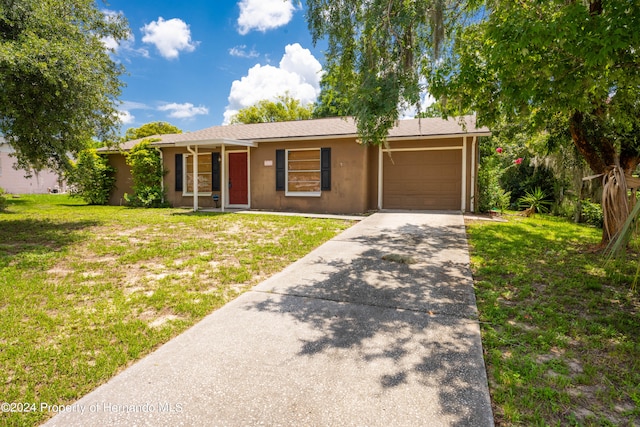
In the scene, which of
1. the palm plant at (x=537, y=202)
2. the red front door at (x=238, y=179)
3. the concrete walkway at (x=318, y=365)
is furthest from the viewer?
the red front door at (x=238, y=179)

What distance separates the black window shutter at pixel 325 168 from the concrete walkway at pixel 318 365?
25.6 ft

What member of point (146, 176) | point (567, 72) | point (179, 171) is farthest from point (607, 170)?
point (146, 176)

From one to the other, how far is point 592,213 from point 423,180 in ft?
16.6

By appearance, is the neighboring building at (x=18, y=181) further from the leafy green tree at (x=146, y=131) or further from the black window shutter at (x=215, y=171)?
the black window shutter at (x=215, y=171)

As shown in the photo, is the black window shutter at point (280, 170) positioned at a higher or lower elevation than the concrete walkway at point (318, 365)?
higher

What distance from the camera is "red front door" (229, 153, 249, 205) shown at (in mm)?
13141

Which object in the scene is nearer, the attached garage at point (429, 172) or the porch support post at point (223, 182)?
the attached garage at point (429, 172)

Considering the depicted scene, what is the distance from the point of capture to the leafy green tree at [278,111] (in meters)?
34.2

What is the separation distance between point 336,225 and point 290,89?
94.4ft

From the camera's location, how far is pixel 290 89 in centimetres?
3438

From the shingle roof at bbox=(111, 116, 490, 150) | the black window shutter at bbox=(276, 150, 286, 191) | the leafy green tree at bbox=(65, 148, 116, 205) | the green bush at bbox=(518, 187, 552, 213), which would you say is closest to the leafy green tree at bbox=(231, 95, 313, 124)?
the shingle roof at bbox=(111, 116, 490, 150)

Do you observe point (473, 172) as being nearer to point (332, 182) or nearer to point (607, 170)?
point (332, 182)

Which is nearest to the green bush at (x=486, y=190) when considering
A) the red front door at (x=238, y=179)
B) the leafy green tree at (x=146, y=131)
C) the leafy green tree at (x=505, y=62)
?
the leafy green tree at (x=505, y=62)

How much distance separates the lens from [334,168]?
11.6 m
